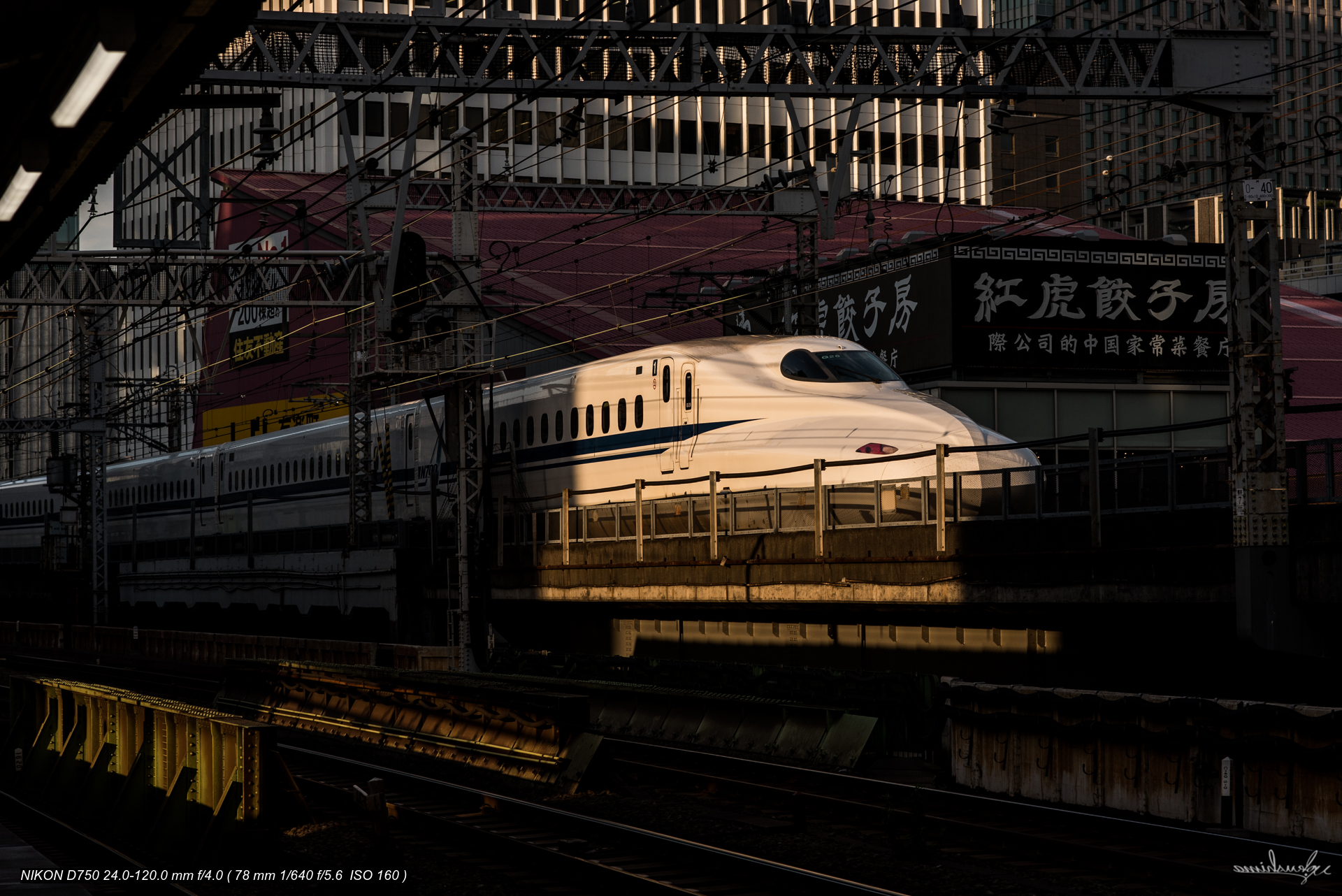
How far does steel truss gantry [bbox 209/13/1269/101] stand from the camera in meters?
22.1

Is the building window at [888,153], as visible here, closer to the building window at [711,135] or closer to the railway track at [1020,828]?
the building window at [711,135]

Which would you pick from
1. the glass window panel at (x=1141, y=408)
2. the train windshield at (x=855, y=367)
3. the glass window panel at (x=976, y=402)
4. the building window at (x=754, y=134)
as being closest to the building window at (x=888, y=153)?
the building window at (x=754, y=134)

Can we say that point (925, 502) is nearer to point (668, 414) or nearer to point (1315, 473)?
point (1315, 473)

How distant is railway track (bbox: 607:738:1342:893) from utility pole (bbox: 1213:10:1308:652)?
7.77 ft

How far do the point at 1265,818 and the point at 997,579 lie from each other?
5378mm

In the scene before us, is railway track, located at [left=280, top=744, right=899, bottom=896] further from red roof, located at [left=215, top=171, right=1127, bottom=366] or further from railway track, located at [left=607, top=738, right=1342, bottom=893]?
red roof, located at [left=215, top=171, right=1127, bottom=366]

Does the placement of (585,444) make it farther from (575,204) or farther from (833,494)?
(575,204)

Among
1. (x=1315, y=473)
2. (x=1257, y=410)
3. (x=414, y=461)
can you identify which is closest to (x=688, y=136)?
(x=414, y=461)

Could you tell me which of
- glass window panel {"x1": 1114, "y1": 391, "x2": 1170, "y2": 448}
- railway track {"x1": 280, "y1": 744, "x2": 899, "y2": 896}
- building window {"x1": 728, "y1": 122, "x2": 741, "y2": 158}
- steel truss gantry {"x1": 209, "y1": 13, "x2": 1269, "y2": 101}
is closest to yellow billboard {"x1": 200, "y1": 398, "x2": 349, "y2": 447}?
building window {"x1": 728, "y1": 122, "x2": 741, "y2": 158}

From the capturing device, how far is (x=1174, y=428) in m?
16.7

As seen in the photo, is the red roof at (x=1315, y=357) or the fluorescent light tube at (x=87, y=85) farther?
the red roof at (x=1315, y=357)

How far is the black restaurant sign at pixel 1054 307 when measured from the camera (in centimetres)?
4475

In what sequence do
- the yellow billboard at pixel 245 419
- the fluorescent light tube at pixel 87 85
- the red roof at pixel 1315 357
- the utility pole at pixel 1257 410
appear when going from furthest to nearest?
the yellow billboard at pixel 245 419 → the red roof at pixel 1315 357 → the utility pole at pixel 1257 410 → the fluorescent light tube at pixel 87 85

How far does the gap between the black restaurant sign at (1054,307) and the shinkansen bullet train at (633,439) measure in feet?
45.0
